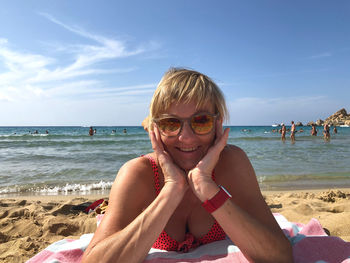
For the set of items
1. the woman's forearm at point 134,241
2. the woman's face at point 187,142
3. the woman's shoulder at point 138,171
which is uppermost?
the woman's face at point 187,142

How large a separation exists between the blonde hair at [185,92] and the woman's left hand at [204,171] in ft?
0.85

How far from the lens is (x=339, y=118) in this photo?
267 feet

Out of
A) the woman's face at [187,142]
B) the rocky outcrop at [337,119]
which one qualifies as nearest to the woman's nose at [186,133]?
the woman's face at [187,142]

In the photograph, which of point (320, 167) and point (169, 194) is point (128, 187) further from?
point (320, 167)

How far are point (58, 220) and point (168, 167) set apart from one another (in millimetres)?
3081

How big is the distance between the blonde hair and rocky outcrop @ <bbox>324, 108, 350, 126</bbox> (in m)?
91.0

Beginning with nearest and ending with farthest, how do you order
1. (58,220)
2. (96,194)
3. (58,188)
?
(58,220)
(96,194)
(58,188)

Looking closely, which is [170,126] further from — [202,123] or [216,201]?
[216,201]

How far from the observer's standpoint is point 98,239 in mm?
1676

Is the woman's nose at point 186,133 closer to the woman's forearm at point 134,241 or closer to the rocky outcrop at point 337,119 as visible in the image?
the woman's forearm at point 134,241

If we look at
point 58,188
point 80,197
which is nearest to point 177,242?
point 80,197

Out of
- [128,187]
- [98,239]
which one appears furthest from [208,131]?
[98,239]

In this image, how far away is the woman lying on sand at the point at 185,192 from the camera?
1.61 metres

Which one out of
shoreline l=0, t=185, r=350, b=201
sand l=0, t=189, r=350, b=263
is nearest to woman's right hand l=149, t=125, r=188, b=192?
sand l=0, t=189, r=350, b=263
